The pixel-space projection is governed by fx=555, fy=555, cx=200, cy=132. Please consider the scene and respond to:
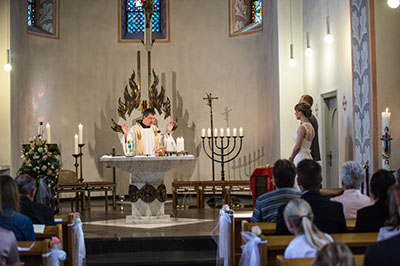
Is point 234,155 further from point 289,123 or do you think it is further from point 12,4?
point 12,4

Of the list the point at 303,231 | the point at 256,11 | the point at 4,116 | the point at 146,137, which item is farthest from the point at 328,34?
the point at 4,116

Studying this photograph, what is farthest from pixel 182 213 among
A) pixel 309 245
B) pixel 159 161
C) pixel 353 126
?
pixel 309 245

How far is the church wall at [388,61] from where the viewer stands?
6.73 metres

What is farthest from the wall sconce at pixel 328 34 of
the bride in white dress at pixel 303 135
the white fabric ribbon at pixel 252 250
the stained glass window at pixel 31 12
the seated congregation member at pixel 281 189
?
the stained glass window at pixel 31 12

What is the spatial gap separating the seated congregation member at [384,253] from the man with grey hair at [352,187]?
5.98ft

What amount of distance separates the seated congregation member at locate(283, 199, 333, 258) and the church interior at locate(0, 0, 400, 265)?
5566 millimetres

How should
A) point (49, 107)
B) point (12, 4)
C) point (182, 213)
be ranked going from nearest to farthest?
point (182, 213)
point (12, 4)
point (49, 107)

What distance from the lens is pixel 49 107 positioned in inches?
453

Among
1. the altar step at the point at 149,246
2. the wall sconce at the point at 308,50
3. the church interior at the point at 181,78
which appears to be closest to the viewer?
the altar step at the point at 149,246

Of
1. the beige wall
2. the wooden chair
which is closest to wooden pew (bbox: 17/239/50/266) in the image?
the wooden chair

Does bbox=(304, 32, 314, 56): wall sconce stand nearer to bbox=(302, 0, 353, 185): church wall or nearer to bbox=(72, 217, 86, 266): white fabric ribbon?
bbox=(302, 0, 353, 185): church wall

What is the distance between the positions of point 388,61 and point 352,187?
314cm

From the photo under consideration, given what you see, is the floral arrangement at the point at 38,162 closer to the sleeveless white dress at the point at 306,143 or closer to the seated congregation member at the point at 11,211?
the sleeveless white dress at the point at 306,143

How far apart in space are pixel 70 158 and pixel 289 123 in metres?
4.66
